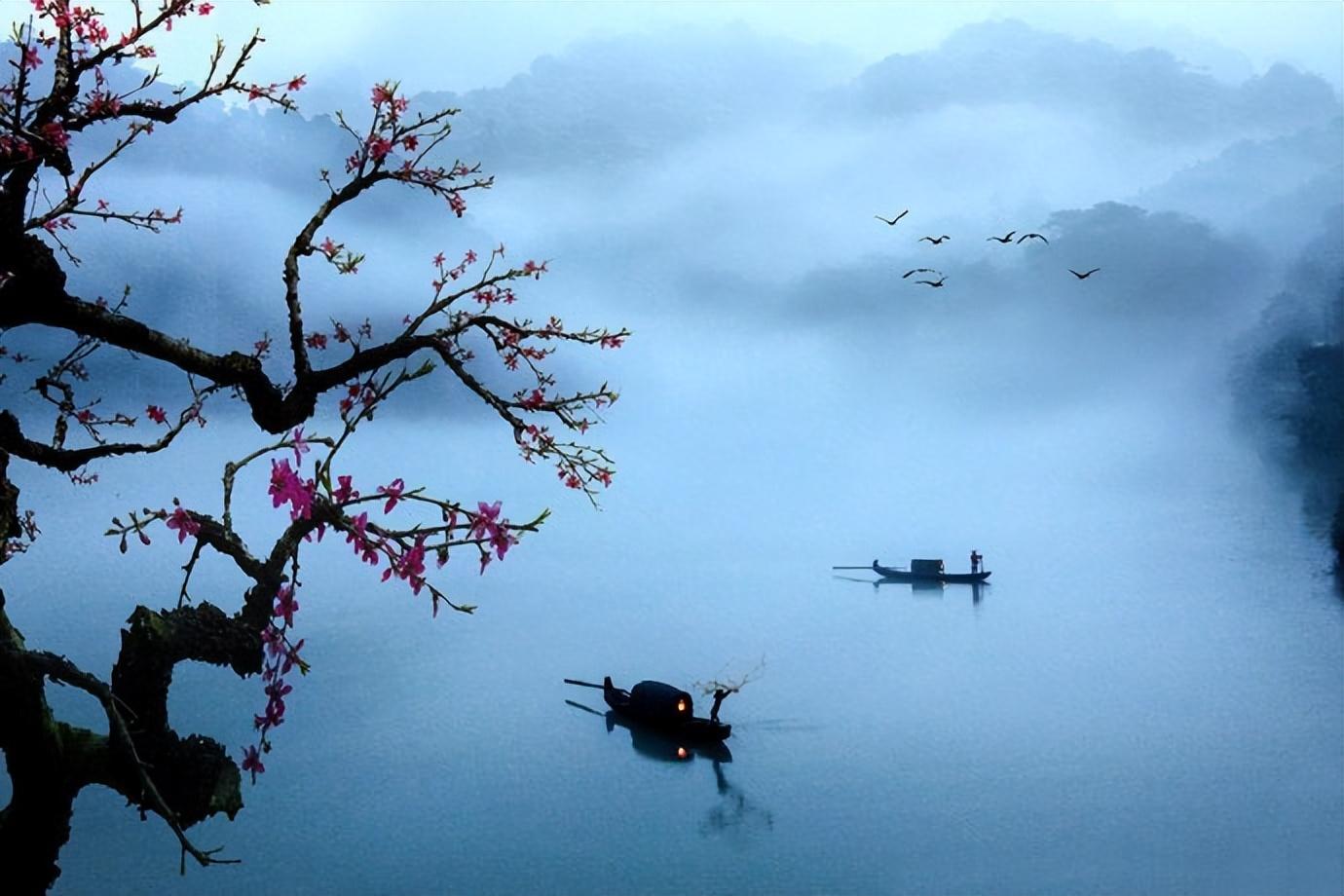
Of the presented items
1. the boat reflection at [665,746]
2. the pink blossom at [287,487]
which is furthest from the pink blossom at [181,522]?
the boat reflection at [665,746]

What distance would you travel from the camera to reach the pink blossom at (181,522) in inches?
83.3

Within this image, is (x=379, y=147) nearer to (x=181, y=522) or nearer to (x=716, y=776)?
(x=181, y=522)

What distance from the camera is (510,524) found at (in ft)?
5.62

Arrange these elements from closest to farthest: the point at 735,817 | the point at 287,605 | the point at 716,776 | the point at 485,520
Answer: the point at 485,520
the point at 287,605
the point at 735,817
the point at 716,776

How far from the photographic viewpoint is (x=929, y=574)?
43.3ft

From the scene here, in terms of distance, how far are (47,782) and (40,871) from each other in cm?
24

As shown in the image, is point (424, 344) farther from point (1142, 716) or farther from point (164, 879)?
point (1142, 716)

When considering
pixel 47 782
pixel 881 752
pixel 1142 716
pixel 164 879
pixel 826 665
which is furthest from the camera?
pixel 826 665

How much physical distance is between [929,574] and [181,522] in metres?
12.0

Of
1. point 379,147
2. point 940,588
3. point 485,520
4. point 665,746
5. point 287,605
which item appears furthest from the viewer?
point 940,588

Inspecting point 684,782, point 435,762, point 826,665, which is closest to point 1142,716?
point 826,665

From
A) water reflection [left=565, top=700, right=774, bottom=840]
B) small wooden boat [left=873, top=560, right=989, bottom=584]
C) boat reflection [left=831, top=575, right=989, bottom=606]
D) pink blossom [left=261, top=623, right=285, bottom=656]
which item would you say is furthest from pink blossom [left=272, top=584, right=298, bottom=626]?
boat reflection [left=831, top=575, right=989, bottom=606]

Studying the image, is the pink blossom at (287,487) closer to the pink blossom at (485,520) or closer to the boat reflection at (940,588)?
the pink blossom at (485,520)

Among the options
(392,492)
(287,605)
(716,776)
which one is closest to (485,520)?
(392,492)
